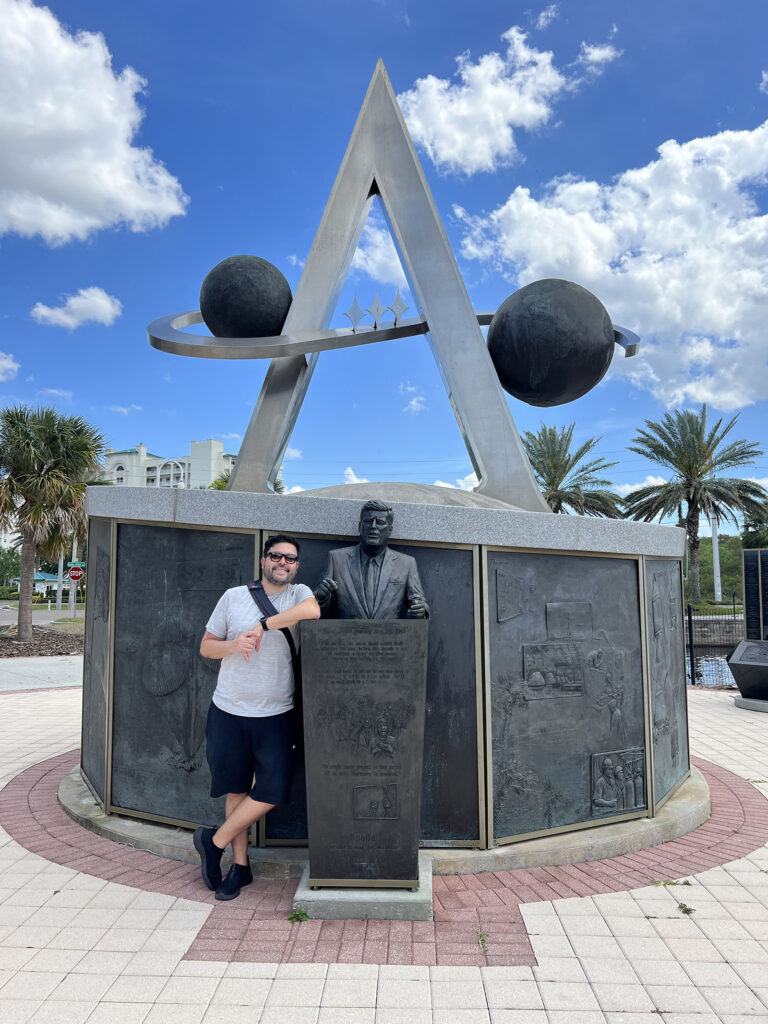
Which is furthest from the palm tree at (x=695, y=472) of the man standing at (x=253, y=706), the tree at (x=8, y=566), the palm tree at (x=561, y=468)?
the tree at (x=8, y=566)

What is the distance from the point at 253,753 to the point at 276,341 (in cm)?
498

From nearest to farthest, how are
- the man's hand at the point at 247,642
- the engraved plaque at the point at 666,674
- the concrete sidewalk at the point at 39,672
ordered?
the man's hand at the point at 247,642 < the engraved plaque at the point at 666,674 < the concrete sidewalk at the point at 39,672

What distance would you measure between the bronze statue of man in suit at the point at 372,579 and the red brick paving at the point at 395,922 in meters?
1.87

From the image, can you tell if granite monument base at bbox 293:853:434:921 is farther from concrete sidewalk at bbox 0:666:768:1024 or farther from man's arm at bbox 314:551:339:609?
man's arm at bbox 314:551:339:609

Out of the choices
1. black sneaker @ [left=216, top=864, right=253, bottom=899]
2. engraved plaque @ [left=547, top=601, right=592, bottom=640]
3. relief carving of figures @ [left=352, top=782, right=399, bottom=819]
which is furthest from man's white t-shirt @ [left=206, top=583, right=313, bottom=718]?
engraved plaque @ [left=547, top=601, right=592, bottom=640]

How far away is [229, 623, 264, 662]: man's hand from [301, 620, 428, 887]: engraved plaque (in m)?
0.34

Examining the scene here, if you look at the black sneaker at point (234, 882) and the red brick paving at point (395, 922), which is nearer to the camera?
the red brick paving at point (395, 922)

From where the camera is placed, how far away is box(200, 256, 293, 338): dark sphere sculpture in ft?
27.2

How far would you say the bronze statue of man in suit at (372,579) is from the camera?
4.76m

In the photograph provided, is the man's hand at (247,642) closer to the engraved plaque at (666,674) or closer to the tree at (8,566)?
the engraved plaque at (666,674)

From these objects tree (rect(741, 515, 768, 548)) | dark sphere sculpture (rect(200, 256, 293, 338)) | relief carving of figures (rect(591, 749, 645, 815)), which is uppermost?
dark sphere sculpture (rect(200, 256, 293, 338))

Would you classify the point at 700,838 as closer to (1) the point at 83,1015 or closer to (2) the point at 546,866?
(2) the point at 546,866

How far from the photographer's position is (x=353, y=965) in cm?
363

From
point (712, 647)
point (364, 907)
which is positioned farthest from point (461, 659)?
point (712, 647)
